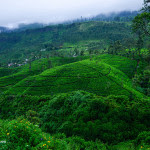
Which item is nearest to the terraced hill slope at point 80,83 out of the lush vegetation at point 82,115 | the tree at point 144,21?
the lush vegetation at point 82,115

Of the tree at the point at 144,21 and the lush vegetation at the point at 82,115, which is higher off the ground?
the tree at the point at 144,21

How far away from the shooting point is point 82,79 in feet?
255

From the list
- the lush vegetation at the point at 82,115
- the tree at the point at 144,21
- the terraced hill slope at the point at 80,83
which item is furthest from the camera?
the terraced hill slope at the point at 80,83

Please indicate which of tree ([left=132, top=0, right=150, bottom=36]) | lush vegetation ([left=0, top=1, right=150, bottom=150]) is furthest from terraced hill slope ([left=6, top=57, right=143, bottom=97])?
tree ([left=132, top=0, right=150, bottom=36])

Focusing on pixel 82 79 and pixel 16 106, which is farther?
pixel 82 79

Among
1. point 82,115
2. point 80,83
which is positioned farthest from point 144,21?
point 80,83

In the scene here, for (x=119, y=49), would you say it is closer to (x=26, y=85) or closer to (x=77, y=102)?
(x=26, y=85)

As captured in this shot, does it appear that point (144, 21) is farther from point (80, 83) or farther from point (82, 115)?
point (80, 83)

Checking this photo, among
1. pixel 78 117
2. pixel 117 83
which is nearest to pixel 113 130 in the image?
pixel 78 117

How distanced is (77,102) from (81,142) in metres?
14.5

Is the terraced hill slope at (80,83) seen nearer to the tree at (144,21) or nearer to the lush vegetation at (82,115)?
the lush vegetation at (82,115)

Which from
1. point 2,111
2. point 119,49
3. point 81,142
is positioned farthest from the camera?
point 119,49

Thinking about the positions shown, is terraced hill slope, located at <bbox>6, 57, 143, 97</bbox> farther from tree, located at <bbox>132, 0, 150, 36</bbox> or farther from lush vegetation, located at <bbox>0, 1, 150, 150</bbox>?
tree, located at <bbox>132, 0, 150, 36</bbox>

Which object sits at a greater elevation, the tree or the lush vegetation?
the tree
